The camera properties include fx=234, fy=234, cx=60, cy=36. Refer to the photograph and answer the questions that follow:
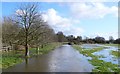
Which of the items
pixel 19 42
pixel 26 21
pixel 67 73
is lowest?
pixel 67 73

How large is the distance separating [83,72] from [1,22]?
131 ft

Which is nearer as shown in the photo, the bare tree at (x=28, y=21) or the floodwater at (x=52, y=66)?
the floodwater at (x=52, y=66)

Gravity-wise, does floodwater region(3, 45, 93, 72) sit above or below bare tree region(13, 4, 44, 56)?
below

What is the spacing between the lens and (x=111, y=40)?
176 m

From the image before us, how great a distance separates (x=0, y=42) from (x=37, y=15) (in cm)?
1258

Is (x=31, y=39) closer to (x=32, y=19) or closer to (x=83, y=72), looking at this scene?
(x=32, y=19)

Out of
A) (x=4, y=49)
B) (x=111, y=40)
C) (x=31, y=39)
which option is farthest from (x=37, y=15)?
(x=111, y=40)

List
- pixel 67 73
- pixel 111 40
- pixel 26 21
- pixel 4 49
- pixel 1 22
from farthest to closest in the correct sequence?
1. pixel 111 40
2. pixel 1 22
3. pixel 4 49
4. pixel 26 21
5. pixel 67 73

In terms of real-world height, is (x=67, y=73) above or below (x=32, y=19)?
below

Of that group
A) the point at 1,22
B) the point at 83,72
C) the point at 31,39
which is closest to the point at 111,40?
the point at 1,22

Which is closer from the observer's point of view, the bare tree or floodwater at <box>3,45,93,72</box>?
floodwater at <box>3,45,93,72</box>

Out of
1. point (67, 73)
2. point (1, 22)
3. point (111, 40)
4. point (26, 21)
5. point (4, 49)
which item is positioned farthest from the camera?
point (111, 40)

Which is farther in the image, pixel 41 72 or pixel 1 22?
pixel 1 22

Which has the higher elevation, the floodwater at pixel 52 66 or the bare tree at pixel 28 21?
the bare tree at pixel 28 21
